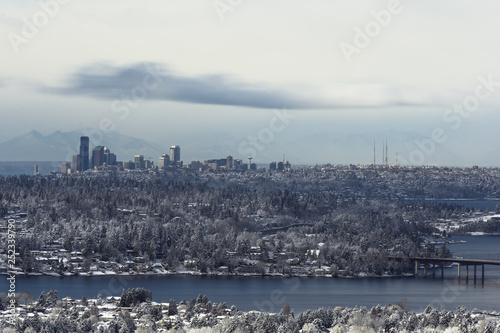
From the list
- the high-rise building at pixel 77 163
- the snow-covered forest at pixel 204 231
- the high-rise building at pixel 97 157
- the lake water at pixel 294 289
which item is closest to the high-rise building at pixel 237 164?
the high-rise building at pixel 97 157

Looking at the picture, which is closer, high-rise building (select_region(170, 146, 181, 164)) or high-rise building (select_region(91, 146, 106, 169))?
high-rise building (select_region(91, 146, 106, 169))

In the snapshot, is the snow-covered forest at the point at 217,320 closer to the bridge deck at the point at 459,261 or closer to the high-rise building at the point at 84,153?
the bridge deck at the point at 459,261

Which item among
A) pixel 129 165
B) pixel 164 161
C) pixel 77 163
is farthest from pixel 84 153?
pixel 164 161

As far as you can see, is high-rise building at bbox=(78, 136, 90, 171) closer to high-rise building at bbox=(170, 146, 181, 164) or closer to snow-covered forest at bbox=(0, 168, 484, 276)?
high-rise building at bbox=(170, 146, 181, 164)

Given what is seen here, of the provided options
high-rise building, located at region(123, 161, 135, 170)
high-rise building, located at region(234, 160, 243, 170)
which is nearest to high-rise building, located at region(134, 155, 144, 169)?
high-rise building, located at region(123, 161, 135, 170)

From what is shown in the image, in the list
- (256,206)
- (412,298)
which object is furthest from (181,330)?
(256,206)

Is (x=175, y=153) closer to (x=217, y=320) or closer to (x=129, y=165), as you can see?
(x=129, y=165)
